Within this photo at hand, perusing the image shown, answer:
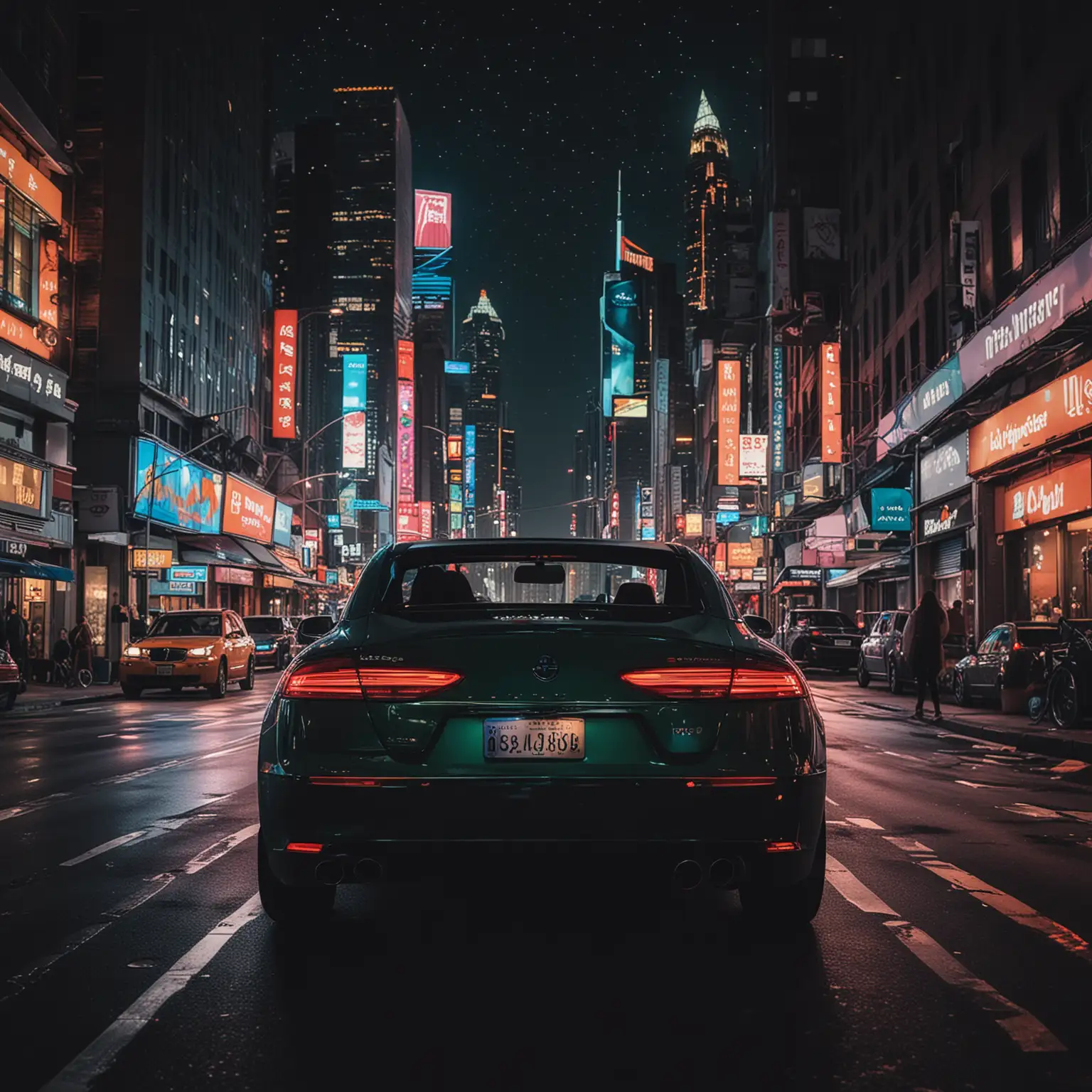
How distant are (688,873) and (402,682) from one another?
1250 millimetres

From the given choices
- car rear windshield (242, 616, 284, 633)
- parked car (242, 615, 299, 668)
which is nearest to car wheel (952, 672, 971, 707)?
parked car (242, 615, 299, 668)

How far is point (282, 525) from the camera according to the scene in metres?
64.4

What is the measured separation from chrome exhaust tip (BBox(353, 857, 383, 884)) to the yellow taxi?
21.8 meters

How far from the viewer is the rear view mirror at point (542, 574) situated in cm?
631

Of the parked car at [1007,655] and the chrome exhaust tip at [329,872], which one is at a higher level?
the parked car at [1007,655]

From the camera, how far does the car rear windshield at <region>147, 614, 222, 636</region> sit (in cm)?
2691

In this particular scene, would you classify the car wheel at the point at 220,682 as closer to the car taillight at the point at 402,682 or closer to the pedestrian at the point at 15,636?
the pedestrian at the point at 15,636

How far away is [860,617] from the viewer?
168 ft

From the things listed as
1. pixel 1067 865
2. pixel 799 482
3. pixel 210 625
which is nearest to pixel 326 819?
pixel 1067 865

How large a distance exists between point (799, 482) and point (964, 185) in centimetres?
2749

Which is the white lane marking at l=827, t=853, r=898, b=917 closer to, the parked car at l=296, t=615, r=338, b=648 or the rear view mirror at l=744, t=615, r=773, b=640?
the rear view mirror at l=744, t=615, r=773, b=640

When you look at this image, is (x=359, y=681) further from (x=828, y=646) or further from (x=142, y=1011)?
(x=828, y=646)

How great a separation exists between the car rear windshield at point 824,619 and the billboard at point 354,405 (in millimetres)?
59394

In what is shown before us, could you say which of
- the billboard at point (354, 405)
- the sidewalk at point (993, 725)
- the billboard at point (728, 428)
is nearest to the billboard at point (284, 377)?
the billboard at point (728, 428)
